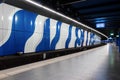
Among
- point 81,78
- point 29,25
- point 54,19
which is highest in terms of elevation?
point 54,19

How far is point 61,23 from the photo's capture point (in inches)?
337

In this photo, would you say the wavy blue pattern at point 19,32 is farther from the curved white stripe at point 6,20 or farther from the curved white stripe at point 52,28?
the curved white stripe at point 52,28

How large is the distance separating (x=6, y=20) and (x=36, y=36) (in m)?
1.83

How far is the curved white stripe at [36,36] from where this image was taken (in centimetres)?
555

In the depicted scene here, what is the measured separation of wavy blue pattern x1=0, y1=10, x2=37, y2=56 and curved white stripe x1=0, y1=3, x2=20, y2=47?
0.14 metres

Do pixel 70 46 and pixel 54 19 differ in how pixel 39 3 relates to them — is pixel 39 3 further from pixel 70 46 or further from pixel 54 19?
pixel 70 46

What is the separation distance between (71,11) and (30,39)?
3782 mm

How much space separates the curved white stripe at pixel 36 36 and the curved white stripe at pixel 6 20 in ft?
3.60

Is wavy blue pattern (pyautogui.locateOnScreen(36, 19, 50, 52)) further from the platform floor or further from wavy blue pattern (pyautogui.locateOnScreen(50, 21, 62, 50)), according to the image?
the platform floor

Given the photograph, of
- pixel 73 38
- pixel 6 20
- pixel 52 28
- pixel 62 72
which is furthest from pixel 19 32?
pixel 73 38

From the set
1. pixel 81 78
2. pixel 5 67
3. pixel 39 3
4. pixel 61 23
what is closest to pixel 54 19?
pixel 61 23

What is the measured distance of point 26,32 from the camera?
5.42 metres

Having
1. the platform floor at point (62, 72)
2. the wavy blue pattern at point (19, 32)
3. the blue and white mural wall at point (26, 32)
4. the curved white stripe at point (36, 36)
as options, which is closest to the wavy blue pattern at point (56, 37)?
the blue and white mural wall at point (26, 32)

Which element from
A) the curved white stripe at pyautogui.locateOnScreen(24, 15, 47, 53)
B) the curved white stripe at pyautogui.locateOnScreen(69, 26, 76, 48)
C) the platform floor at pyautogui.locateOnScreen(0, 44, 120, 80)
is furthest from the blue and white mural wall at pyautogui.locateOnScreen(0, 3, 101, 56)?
the curved white stripe at pyautogui.locateOnScreen(69, 26, 76, 48)
